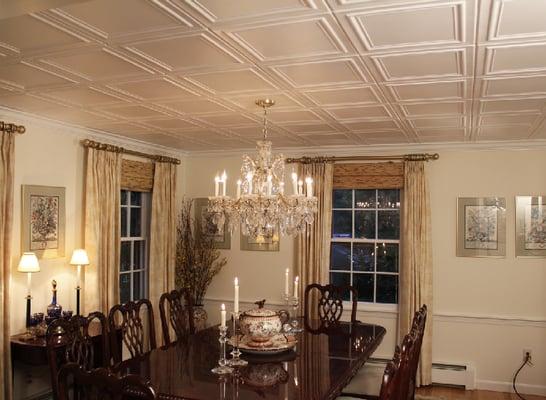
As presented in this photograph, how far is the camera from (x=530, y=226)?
5371 millimetres

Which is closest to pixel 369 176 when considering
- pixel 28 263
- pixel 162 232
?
pixel 162 232

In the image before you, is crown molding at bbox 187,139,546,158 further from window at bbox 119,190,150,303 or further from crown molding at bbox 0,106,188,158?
window at bbox 119,190,150,303

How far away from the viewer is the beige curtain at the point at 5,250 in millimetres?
4055

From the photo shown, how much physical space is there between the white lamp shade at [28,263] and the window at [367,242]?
3.26m

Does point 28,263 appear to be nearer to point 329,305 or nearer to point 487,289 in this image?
point 329,305

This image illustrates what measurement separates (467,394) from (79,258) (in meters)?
3.98

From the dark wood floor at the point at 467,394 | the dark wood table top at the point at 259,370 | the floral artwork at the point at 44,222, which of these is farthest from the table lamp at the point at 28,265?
the dark wood floor at the point at 467,394

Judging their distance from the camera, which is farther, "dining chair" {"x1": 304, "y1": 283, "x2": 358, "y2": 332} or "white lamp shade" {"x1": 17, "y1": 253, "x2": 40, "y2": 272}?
"dining chair" {"x1": 304, "y1": 283, "x2": 358, "y2": 332}

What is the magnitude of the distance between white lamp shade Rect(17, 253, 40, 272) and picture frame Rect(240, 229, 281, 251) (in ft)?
8.67

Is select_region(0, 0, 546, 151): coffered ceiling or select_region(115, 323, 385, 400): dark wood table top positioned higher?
select_region(0, 0, 546, 151): coffered ceiling

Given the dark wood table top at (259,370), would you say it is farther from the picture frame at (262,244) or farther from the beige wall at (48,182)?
the picture frame at (262,244)

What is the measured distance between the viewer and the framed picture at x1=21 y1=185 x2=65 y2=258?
14.5 ft

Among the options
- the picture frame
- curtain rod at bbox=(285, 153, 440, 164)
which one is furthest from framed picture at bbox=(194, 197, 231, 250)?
curtain rod at bbox=(285, 153, 440, 164)

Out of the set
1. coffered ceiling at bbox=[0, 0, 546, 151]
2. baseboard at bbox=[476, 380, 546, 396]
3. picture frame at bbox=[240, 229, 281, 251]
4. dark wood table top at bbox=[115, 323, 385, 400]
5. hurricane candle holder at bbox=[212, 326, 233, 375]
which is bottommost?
baseboard at bbox=[476, 380, 546, 396]
